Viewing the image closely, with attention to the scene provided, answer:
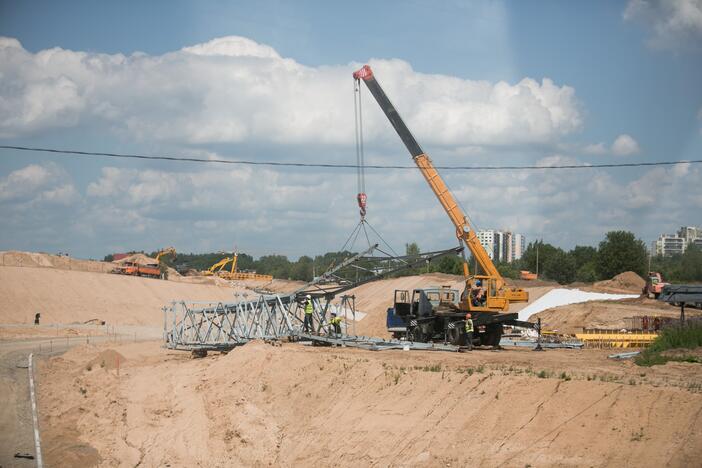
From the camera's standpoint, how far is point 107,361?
124 ft

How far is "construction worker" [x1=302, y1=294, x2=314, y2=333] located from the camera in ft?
115

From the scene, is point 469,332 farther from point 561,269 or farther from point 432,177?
point 561,269

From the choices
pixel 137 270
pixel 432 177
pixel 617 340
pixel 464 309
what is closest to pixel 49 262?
pixel 137 270

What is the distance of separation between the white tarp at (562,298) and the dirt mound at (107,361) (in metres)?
30.5

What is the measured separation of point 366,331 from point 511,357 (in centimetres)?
2989

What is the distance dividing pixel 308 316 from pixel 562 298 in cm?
2998

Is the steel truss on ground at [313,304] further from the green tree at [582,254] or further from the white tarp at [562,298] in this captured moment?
the green tree at [582,254]

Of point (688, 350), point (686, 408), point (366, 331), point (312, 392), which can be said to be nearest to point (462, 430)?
→ point (686, 408)

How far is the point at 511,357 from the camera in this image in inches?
1149

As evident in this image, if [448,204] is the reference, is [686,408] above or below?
below

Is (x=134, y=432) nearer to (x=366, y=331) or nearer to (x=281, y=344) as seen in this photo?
(x=281, y=344)

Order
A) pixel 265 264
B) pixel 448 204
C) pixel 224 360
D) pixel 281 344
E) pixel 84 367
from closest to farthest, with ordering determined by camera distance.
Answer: pixel 224 360 < pixel 281 344 < pixel 84 367 < pixel 448 204 < pixel 265 264

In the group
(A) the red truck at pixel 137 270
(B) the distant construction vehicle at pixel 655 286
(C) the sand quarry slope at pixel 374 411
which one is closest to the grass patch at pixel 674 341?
(C) the sand quarry slope at pixel 374 411

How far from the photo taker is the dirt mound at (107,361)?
37.2 metres
